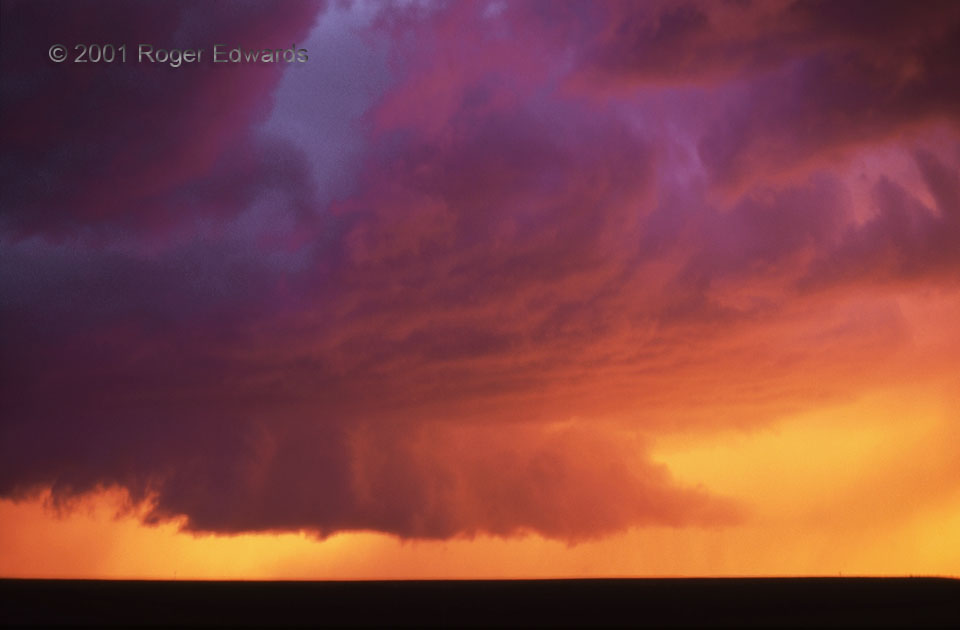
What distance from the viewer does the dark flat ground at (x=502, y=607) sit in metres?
61.0

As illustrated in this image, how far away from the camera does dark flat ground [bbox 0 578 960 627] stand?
200 feet

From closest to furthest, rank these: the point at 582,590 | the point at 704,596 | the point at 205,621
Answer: the point at 205,621 < the point at 704,596 < the point at 582,590

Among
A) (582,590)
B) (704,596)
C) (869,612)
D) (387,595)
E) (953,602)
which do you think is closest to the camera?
(869,612)

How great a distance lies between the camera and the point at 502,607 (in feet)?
242

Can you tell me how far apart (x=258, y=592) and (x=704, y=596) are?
42.8 m

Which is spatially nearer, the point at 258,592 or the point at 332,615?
the point at 332,615

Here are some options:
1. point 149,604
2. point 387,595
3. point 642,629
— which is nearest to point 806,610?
point 642,629

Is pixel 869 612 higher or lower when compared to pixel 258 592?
lower

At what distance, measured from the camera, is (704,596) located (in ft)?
286

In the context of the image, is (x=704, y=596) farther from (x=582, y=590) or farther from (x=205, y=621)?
(x=205, y=621)

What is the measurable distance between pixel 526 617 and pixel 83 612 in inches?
1244

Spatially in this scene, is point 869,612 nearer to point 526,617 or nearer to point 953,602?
point 953,602

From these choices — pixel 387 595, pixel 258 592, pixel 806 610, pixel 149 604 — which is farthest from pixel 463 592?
pixel 806 610

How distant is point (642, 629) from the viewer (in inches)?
2180
